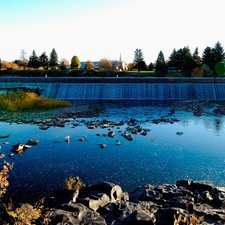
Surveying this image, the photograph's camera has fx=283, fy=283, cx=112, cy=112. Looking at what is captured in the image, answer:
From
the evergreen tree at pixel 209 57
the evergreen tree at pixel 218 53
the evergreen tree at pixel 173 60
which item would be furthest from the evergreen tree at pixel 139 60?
the evergreen tree at pixel 218 53

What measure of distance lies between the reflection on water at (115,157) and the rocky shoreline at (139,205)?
3.31ft

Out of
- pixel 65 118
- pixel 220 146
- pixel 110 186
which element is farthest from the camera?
pixel 65 118

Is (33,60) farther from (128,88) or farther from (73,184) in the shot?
(73,184)

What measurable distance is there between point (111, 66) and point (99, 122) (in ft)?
147

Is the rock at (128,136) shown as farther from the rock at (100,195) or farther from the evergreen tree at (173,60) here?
the evergreen tree at (173,60)

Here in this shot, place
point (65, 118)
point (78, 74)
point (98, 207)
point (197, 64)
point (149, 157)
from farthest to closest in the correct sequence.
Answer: point (78, 74), point (197, 64), point (65, 118), point (149, 157), point (98, 207)

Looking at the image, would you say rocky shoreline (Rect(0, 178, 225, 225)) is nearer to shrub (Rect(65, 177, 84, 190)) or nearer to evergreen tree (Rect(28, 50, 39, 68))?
shrub (Rect(65, 177, 84, 190))

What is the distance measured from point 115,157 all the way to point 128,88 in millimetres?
25818

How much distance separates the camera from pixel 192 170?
12.7 meters

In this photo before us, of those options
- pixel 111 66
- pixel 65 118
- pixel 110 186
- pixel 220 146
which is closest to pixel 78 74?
pixel 111 66

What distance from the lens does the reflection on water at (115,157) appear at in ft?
38.0

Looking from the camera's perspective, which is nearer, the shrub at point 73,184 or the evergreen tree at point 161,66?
the shrub at point 73,184

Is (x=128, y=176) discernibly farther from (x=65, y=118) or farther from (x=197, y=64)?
(x=197, y=64)

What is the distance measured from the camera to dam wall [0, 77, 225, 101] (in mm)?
37625
